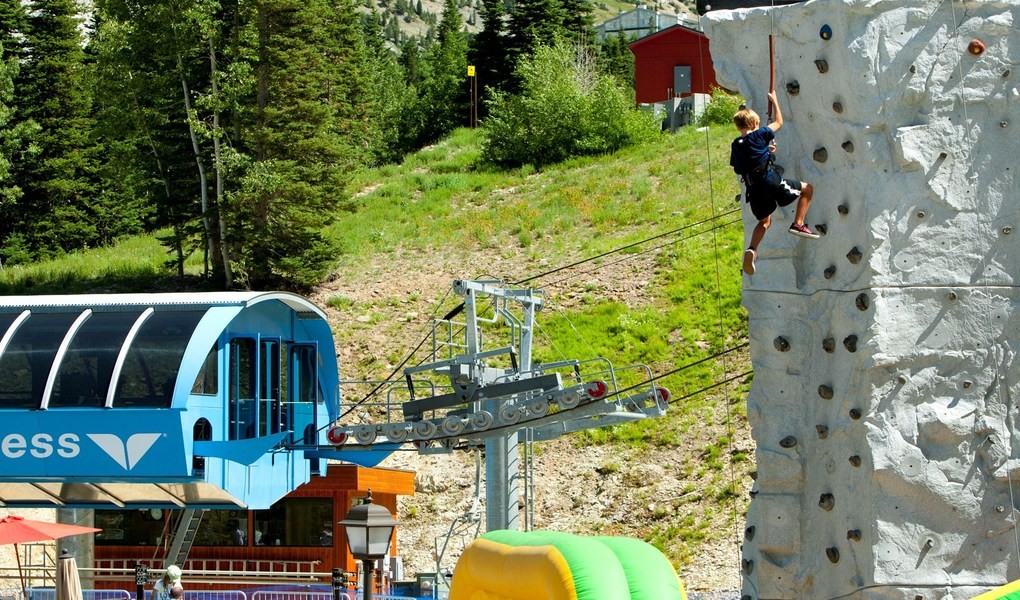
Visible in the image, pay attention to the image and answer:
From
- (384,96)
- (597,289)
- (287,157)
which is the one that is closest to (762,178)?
(597,289)

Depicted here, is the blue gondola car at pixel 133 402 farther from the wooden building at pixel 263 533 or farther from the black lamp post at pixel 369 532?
the black lamp post at pixel 369 532

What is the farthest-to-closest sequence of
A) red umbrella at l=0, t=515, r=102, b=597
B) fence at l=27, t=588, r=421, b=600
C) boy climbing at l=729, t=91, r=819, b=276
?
fence at l=27, t=588, r=421, b=600 < red umbrella at l=0, t=515, r=102, b=597 < boy climbing at l=729, t=91, r=819, b=276

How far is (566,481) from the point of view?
32.9m

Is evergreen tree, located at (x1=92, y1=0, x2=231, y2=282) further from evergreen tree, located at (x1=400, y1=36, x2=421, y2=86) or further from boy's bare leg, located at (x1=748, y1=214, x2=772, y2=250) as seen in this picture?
evergreen tree, located at (x1=400, y1=36, x2=421, y2=86)

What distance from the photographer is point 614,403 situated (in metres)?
22.2

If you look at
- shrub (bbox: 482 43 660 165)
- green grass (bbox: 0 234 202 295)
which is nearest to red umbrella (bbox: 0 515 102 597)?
green grass (bbox: 0 234 202 295)

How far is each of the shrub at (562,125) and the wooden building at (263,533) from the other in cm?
3372

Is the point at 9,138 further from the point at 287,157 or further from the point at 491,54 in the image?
the point at 491,54

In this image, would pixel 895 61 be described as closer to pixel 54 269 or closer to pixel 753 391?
A: pixel 753 391

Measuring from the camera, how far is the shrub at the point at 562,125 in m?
58.2

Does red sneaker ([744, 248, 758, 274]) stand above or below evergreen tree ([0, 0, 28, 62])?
below

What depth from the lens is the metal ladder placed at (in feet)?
76.6

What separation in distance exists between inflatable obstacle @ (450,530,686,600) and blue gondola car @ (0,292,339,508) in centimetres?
1004

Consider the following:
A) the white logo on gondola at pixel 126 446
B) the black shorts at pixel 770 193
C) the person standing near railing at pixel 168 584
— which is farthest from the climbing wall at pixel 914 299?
the white logo on gondola at pixel 126 446
